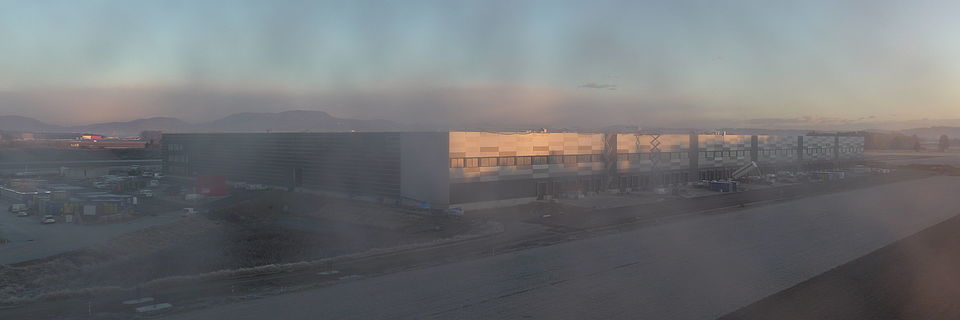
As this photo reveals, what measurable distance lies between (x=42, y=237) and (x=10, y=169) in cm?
2935

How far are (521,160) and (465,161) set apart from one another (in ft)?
8.54

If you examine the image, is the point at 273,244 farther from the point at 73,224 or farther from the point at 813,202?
the point at 813,202

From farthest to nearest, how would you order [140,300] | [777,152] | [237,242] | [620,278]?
[777,152], [237,242], [620,278], [140,300]

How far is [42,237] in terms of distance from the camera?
15.6 m

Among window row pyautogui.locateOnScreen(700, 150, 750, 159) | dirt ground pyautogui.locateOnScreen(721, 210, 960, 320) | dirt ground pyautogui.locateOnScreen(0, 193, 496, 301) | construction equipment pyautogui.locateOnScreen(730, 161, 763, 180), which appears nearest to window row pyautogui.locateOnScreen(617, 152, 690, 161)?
window row pyautogui.locateOnScreen(700, 150, 750, 159)

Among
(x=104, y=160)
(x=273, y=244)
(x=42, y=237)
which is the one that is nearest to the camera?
(x=273, y=244)

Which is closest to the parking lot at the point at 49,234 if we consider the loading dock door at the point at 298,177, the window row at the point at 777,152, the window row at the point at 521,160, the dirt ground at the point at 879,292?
the loading dock door at the point at 298,177

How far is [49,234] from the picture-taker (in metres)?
16.2

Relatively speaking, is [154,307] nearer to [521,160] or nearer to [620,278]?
[620,278]

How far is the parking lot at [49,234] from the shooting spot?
1341cm

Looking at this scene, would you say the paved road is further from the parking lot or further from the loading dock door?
the loading dock door

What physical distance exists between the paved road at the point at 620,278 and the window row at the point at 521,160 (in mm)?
6543

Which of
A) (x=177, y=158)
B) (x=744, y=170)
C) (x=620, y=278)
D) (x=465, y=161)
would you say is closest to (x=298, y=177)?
(x=465, y=161)

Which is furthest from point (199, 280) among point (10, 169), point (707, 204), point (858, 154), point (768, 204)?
point (858, 154)
